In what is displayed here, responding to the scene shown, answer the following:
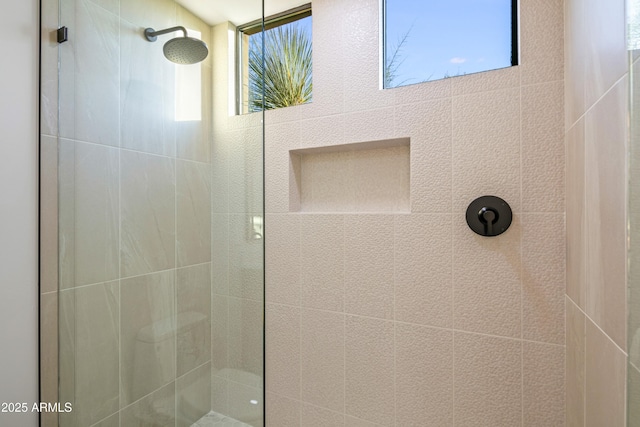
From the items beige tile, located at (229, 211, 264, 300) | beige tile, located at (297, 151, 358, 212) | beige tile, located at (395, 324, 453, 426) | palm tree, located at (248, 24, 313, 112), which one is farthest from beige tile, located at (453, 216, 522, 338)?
palm tree, located at (248, 24, 313, 112)

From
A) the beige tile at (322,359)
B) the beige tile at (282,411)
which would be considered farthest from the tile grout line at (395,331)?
the beige tile at (282,411)

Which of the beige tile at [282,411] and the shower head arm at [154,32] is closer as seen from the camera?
the shower head arm at [154,32]

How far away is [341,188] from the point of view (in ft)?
4.34

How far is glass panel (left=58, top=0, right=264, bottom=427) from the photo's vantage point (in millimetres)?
844

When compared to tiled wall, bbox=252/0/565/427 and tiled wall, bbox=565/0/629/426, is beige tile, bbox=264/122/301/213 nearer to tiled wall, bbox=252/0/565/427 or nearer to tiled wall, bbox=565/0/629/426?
tiled wall, bbox=252/0/565/427

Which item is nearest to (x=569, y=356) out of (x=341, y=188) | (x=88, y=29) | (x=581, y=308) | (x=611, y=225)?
(x=581, y=308)

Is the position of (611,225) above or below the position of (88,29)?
below

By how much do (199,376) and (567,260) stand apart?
117cm

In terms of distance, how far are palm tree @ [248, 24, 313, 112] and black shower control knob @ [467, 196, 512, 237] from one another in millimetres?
868

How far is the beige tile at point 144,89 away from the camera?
0.83m

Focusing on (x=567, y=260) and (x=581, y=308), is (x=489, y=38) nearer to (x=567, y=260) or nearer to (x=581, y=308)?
(x=567, y=260)

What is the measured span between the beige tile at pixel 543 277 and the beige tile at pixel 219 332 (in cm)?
95

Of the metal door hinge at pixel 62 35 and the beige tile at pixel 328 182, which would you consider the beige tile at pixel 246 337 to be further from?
the metal door hinge at pixel 62 35

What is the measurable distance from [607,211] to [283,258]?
1080 millimetres
